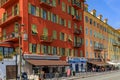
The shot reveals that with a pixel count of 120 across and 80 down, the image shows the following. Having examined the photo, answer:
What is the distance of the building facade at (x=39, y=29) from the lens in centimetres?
4597

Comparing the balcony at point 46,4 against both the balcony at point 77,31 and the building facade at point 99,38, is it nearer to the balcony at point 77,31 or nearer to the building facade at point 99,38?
the balcony at point 77,31

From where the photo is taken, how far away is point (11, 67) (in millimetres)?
42875

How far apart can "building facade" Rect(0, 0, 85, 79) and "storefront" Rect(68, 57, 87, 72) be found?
4.22 ft

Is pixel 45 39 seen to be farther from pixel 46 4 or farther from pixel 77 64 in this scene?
pixel 77 64

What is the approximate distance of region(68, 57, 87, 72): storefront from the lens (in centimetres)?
6104

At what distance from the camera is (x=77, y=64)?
6438 centimetres

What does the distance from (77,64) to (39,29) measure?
18552 mm

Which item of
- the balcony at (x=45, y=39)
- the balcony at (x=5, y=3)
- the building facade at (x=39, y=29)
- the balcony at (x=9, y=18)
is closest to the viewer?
the building facade at (x=39, y=29)

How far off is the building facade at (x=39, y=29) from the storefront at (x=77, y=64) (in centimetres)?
129

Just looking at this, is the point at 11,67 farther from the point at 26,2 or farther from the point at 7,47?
the point at 26,2

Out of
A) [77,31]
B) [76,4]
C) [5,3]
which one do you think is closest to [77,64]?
[77,31]

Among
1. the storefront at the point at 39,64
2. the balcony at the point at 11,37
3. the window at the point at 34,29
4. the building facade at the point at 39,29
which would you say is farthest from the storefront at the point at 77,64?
the balcony at the point at 11,37

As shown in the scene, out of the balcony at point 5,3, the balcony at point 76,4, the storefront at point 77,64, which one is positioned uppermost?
the balcony at point 76,4

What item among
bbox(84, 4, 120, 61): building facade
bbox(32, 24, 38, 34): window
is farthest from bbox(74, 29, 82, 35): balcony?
bbox(32, 24, 38, 34): window
